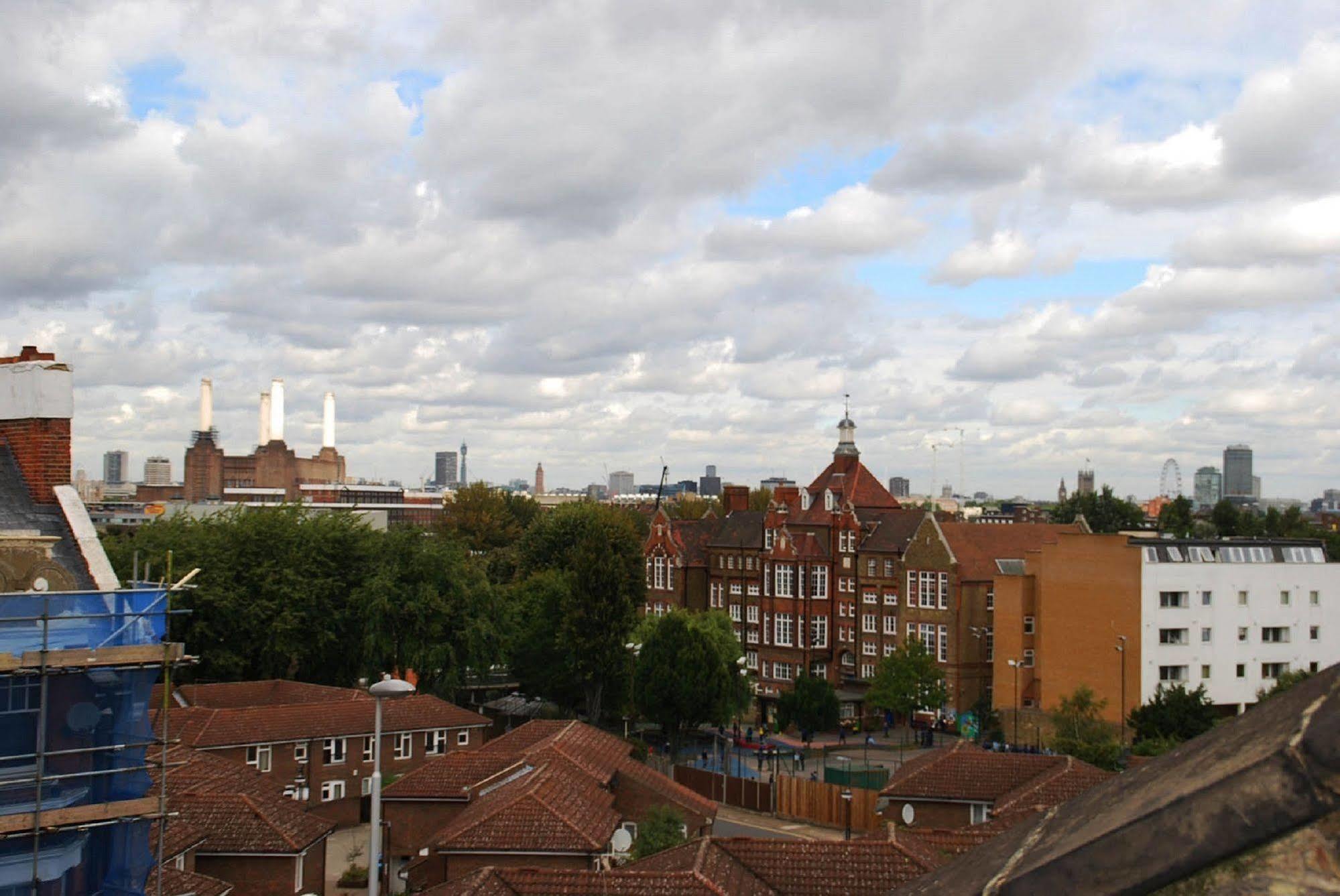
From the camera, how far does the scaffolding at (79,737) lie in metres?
14.2

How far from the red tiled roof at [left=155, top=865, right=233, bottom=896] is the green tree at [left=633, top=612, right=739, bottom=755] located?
28.0 meters

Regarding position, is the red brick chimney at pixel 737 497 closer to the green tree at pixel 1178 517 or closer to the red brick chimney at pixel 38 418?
the green tree at pixel 1178 517

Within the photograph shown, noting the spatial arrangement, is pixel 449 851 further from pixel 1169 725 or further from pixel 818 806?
pixel 1169 725

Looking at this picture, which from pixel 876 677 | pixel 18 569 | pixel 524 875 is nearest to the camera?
pixel 18 569

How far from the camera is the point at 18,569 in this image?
16.5 meters

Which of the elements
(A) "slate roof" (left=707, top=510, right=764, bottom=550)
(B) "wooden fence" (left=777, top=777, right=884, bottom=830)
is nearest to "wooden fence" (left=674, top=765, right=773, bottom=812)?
(B) "wooden fence" (left=777, top=777, right=884, bottom=830)

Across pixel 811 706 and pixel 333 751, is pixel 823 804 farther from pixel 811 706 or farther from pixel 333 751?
pixel 333 751

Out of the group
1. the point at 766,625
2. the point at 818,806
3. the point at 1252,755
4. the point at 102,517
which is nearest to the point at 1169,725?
the point at 818,806

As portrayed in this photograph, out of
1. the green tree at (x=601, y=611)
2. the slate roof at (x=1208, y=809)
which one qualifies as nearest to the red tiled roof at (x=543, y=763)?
the green tree at (x=601, y=611)

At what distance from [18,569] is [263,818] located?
13.3 metres

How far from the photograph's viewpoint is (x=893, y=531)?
70125mm

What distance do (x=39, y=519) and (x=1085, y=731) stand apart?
4155 cm

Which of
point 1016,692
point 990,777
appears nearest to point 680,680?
point 1016,692

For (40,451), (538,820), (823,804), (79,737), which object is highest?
(40,451)
